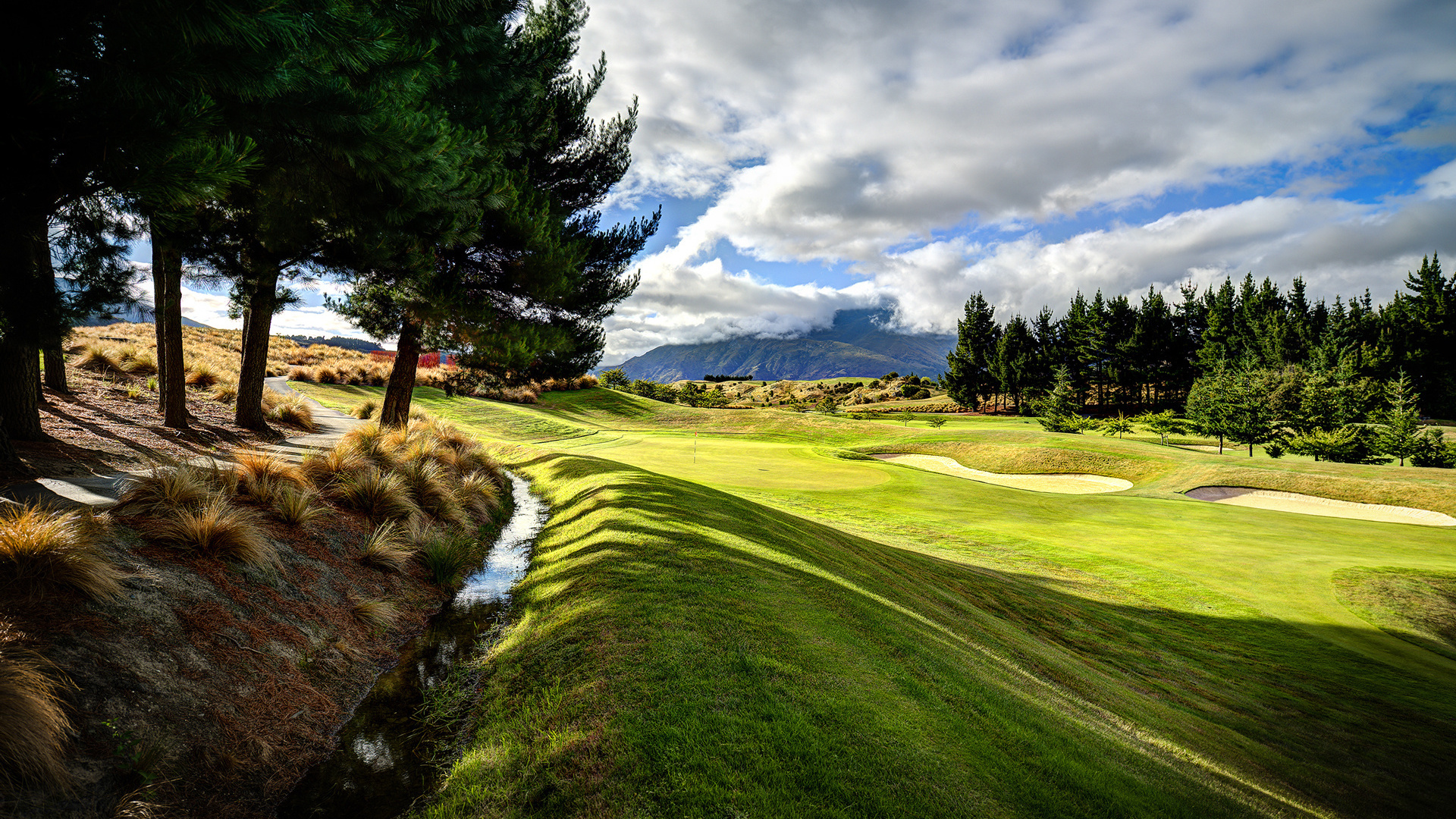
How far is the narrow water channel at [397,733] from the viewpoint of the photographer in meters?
3.50

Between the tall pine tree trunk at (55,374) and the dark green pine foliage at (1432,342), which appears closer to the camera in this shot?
the tall pine tree trunk at (55,374)

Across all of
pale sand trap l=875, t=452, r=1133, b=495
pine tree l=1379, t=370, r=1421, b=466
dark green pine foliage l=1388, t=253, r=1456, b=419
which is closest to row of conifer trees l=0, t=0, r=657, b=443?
pale sand trap l=875, t=452, r=1133, b=495

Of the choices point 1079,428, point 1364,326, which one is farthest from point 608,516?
point 1364,326

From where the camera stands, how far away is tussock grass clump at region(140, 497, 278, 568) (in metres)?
4.95

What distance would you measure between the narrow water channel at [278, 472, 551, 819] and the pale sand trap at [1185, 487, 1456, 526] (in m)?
25.6

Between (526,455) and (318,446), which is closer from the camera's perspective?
(318,446)

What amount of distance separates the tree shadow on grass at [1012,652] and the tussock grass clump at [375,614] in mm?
1511

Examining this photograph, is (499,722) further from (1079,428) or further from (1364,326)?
(1364,326)

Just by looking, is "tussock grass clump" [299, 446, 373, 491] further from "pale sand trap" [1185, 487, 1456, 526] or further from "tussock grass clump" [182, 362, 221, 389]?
"pale sand trap" [1185, 487, 1456, 526]

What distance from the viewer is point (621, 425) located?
37.5 meters

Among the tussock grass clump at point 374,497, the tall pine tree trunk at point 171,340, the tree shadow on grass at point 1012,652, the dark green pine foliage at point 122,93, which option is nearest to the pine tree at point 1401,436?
the tree shadow on grass at point 1012,652

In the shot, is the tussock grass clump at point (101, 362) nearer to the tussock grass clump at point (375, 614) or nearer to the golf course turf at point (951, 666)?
the golf course turf at point (951, 666)

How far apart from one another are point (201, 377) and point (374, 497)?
15555mm

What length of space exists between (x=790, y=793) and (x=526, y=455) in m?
17.6
